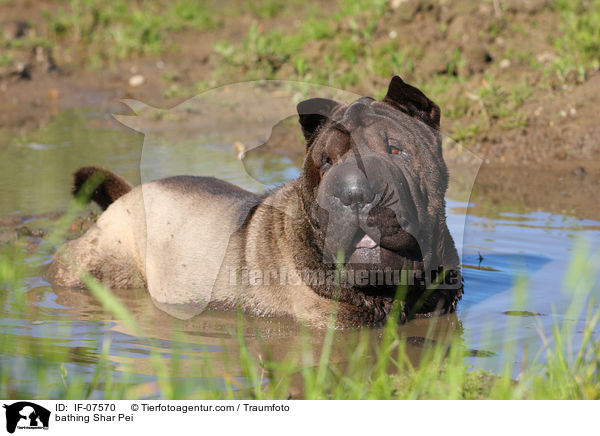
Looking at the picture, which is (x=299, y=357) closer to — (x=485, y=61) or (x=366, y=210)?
(x=366, y=210)

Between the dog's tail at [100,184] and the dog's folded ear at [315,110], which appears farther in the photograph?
the dog's tail at [100,184]

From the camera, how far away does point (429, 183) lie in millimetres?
4602

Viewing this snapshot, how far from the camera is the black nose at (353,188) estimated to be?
4.29 metres

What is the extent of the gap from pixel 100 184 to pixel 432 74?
5.92m

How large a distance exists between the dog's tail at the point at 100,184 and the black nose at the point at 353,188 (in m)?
2.70

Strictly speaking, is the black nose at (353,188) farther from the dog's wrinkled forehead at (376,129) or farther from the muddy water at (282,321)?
the muddy water at (282,321)

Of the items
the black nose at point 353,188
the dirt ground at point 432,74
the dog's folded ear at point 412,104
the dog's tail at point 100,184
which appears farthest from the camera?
the dirt ground at point 432,74

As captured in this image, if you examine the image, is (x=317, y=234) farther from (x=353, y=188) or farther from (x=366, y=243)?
(x=353, y=188)

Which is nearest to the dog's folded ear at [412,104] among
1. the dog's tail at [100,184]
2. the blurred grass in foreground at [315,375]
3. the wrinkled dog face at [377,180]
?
the wrinkled dog face at [377,180]

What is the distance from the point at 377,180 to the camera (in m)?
4.30

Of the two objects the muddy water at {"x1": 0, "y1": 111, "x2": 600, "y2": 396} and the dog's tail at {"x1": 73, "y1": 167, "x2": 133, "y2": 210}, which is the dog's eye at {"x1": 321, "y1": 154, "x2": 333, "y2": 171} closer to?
the muddy water at {"x1": 0, "y1": 111, "x2": 600, "y2": 396}
